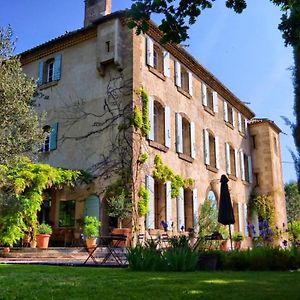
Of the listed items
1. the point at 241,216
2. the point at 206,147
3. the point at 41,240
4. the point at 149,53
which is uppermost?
the point at 149,53

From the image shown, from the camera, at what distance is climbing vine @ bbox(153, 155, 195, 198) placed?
1605 centimetres

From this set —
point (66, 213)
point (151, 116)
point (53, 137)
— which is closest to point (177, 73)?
point (151, 116)

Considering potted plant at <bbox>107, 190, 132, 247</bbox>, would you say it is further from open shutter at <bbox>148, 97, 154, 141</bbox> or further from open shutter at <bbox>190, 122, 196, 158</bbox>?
open shutter at <bbox>190, 122, 196, 158</bbox>

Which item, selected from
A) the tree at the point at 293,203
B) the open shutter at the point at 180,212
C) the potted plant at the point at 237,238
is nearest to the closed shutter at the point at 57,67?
the open shutter at the point at 180,212

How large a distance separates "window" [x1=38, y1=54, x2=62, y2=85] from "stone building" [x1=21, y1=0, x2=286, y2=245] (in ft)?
0.14

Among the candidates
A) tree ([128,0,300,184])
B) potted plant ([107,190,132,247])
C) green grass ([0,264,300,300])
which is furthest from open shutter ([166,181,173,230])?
tree ([128,0,300,184])

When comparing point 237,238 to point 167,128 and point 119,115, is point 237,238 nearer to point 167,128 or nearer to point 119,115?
point 167,128

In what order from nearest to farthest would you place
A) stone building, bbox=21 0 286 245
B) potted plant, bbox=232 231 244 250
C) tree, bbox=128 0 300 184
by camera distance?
tree, bbox=128 0 300 184, stone building, bbox=21 0 286 245, potted plant, bbox=232 231 244 250

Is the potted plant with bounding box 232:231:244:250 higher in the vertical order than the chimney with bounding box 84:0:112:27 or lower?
lower

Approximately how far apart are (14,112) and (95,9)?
29.6 feet

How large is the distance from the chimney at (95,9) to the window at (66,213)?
8.05 meters

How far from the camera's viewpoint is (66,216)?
15.8 meters

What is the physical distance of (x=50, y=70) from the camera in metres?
18.7

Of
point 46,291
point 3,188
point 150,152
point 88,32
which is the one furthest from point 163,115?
point 46,291
